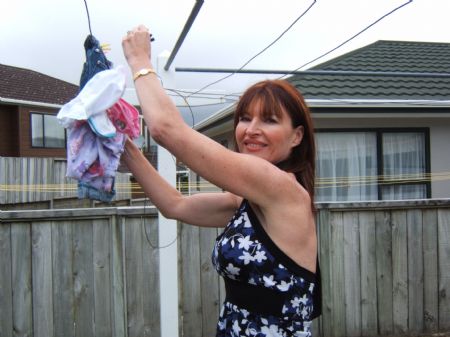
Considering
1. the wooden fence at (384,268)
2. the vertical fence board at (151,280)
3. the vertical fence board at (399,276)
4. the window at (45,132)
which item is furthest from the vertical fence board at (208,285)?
the window at (45,132)

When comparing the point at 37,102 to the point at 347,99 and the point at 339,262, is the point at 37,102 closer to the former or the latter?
the point at 347,99

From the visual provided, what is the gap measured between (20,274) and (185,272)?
1.32 metres

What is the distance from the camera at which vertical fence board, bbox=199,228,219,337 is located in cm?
397

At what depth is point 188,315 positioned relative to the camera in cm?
397

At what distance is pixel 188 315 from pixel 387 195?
4.06 m

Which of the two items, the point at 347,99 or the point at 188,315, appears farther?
the point at 347,99

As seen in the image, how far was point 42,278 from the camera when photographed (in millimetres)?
3713

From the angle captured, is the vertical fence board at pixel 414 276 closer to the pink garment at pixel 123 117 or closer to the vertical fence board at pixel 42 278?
the vertical fence board at pixel 42 278

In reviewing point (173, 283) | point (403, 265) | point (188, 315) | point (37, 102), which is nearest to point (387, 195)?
point (403, 265)

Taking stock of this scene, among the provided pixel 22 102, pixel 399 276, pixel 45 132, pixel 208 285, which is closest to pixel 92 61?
pixel 208 285

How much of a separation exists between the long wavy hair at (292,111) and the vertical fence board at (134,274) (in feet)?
7.70

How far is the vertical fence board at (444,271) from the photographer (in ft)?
14.5

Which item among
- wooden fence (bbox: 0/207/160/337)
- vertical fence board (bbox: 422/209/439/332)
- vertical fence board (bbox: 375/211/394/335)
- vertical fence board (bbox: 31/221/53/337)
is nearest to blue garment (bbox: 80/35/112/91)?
wooden fence (bbox: 0/207/160/337)

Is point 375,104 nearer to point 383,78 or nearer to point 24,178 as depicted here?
point 383,78
